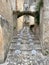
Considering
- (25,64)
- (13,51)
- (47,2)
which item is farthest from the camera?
(13,51)

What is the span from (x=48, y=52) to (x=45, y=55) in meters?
0.24

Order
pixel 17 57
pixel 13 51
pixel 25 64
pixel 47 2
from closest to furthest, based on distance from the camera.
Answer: pixel 25 64, pixel 17 57, pixel 47 2, pixel 13 51

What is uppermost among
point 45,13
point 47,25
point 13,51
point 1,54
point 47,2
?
point 47,2

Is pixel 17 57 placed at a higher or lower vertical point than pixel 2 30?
lower

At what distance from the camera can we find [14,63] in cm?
764

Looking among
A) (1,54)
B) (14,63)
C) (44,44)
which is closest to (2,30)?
(1,54)

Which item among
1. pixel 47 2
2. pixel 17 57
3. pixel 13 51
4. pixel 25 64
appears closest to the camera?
pixel 25 64

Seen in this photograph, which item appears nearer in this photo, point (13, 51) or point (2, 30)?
point (2, 30)

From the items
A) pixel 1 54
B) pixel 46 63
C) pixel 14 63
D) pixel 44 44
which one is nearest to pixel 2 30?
pixel 1 54

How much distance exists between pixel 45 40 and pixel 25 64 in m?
2.73

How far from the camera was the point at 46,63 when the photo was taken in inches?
301

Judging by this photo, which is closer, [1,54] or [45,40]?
[1,54]

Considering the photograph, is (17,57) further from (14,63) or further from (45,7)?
(45,7)

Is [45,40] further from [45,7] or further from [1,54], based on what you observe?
[1,54]
